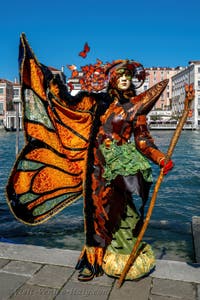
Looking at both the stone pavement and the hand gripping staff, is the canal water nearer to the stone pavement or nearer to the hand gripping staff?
the stone pavement

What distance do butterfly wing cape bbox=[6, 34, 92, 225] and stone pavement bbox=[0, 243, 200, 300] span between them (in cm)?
43

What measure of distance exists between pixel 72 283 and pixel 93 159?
1096 millimetres

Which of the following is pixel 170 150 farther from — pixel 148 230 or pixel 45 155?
pixel 148 230

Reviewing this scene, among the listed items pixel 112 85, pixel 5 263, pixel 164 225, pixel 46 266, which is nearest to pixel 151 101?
pixel 112 85

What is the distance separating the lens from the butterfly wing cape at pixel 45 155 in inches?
136

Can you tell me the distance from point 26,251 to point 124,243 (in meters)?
1.14

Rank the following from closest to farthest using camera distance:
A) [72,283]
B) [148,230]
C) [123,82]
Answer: [72,283], [123,82], [148,230]

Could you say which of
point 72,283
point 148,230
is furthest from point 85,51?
point 148,230

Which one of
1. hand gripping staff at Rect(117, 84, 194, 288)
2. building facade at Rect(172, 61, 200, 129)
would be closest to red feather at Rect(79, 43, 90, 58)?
hand gripping staff at Rect(117, 84, 194, 288)

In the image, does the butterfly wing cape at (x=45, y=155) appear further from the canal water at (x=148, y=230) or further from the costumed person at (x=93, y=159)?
the canal water at (x=148, y=230)

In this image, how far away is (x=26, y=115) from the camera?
3.49 metres

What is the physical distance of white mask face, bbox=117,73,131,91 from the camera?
3.23 metres

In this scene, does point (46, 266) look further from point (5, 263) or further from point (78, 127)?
point (78, 127)

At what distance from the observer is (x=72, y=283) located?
10.2 feet
